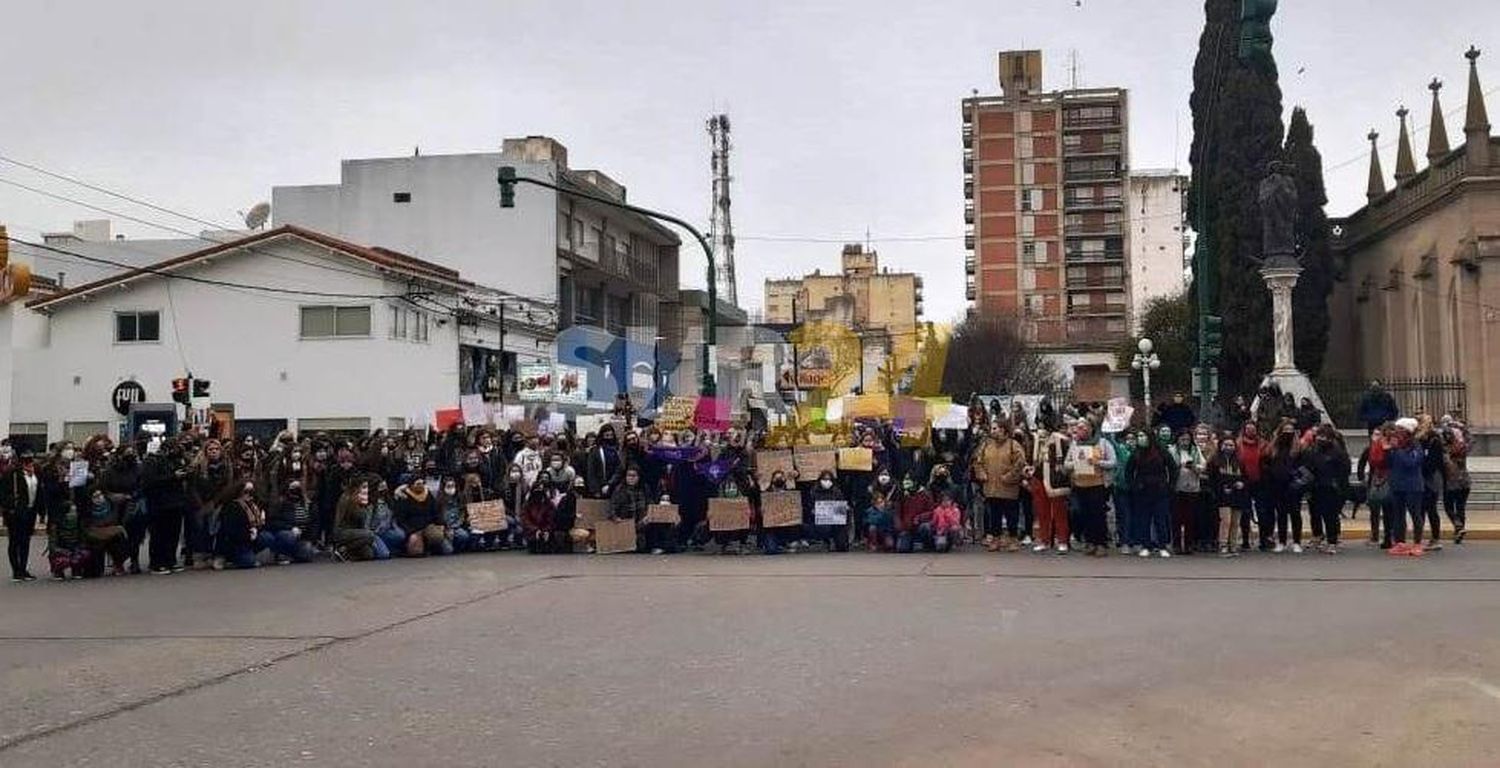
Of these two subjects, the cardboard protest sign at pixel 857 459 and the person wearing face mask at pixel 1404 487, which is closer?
the person wearing face mask at pixel 1404 487

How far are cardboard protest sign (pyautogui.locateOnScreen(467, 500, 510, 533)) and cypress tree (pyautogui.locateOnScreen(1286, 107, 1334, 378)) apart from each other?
3302cm

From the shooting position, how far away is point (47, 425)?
3944 cm

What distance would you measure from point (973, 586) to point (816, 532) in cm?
457

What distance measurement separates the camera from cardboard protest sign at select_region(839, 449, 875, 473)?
53.5 ft

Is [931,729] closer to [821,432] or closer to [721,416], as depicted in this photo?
[821,432]

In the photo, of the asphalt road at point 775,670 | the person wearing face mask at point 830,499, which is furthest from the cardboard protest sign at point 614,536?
the asphalt road at point 775,670

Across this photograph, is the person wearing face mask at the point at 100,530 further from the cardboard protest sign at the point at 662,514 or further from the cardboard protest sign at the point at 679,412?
the cardboard protest sign at the point at 679,412

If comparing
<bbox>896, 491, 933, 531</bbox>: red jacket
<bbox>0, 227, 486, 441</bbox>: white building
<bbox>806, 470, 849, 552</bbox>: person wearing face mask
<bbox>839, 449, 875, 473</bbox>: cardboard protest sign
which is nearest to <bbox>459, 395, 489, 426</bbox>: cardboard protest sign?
<bbox>806, 470, 849, 552</bbox>: person wearing face mask

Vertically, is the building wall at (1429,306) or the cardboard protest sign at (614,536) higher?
the building wall at (1429,306)

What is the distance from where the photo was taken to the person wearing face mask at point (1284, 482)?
15094mm

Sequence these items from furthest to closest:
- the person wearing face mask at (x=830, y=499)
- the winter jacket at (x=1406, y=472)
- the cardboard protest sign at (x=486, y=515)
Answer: the cardboard protest sign at (x=486, y=515)
the person wearing face mask at (x=830, y=499)
the winter jacket at (x=1406, y=472)

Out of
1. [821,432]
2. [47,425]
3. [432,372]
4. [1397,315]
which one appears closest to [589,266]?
[432,372]

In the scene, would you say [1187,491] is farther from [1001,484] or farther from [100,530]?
[100,530]

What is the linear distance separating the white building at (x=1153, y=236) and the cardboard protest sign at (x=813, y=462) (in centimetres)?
8300
